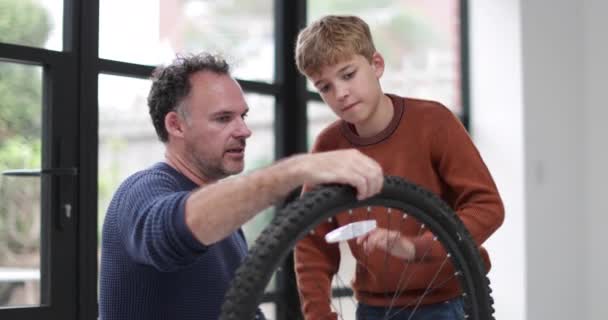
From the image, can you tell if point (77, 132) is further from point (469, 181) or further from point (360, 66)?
point (469, 181)

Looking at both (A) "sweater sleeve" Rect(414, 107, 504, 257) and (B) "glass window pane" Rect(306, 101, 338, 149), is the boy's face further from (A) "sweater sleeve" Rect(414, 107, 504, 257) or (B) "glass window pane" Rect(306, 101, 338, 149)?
(B) "glass window pane" Rect(306, 101, 338, 149)

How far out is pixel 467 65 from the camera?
12.9 feet

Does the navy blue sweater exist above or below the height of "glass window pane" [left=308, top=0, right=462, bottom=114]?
below

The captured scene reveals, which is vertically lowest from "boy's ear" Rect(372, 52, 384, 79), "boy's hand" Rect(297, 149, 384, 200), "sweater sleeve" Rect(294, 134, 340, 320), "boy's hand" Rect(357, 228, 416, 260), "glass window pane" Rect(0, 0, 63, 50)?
"sweater sleeve" Rect(294, 134, 340, 320)

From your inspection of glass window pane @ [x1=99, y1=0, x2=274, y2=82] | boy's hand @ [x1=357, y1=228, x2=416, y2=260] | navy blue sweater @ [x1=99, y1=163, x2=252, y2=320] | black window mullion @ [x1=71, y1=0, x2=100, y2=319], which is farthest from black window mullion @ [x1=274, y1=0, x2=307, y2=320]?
boy's hand @ [x1=357, y1=228, x2=416, y2=260]

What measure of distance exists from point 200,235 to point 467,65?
3.19 meters

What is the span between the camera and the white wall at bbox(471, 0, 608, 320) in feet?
11.9

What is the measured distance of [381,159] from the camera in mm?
1351

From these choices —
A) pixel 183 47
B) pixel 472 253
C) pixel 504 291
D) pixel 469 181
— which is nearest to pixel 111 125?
pixel 183 47

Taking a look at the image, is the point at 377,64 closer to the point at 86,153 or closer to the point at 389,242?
the point at 389,242

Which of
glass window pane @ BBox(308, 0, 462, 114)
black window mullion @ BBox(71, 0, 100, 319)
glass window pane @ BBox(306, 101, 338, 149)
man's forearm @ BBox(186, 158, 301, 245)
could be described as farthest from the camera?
glass window pane @ BBox(308, 0, 462, 114)

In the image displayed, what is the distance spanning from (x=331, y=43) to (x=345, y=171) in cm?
64

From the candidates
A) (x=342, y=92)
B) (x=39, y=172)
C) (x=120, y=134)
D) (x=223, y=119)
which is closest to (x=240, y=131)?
(x=223, y=119)

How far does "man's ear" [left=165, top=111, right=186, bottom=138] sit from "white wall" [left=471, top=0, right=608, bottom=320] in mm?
2498
